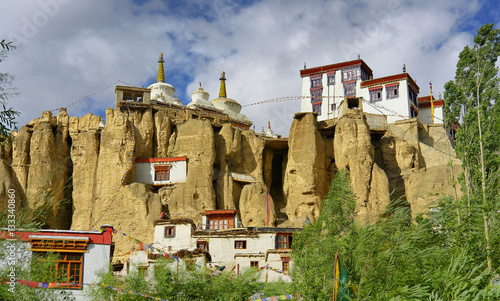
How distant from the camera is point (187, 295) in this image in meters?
25.8

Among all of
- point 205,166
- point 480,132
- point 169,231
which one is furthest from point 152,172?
point 480,132

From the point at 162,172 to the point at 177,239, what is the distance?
12.9 meters

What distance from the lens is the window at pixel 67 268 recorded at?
2522 cm

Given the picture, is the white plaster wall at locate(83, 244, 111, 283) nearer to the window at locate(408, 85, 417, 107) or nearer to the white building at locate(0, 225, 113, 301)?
the white building at locate(0, 225, 113, 301)

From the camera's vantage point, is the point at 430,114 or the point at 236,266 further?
the point at 430,114

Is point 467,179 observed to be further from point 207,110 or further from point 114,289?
point 207,110

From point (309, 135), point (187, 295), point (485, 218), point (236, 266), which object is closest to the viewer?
point (485, 218)

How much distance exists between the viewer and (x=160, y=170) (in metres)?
54.2

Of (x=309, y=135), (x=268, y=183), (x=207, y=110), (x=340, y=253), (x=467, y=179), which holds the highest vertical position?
(x=207, y=110)

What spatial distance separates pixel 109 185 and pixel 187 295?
2864 centimetres

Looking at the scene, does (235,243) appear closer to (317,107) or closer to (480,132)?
(480,132)

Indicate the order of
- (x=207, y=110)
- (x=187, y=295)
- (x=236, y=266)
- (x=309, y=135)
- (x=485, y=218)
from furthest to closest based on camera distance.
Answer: (x=207, y=110) < (x=309, y=135) < (x=236, y=266) < (x=187, y=295) < (x=485, y=218)

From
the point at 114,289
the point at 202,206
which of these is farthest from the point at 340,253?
the point at 202,206

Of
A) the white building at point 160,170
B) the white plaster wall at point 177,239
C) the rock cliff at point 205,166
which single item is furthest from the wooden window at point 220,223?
the white building at point 160,170
